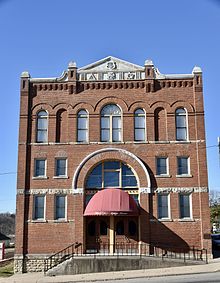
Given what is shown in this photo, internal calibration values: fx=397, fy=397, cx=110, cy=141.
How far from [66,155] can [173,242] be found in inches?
371

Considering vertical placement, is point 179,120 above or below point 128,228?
above

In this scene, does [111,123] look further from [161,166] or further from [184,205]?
[184,205]

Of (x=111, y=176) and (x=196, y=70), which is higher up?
(x=196, y=70)

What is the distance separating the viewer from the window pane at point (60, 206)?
27312 mm

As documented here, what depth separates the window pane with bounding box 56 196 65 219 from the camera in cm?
2731

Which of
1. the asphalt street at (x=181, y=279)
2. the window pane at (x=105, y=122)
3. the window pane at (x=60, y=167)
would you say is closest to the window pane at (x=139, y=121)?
the window pane at (x=105, y=122)

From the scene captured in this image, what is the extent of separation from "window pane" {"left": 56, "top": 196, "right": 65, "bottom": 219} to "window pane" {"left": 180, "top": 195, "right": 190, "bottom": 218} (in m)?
8.12

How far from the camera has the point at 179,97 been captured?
28.8 metres

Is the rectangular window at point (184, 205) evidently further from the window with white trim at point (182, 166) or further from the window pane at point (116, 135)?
the window pane at point (116, 135)

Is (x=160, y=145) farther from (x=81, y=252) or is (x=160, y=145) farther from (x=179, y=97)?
(x=81, y=252)

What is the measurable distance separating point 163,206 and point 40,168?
902cm

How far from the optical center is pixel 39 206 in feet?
90.3

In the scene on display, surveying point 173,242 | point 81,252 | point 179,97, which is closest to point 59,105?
point 179,97

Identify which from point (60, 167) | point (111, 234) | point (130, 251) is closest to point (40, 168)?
point (60, 167)
